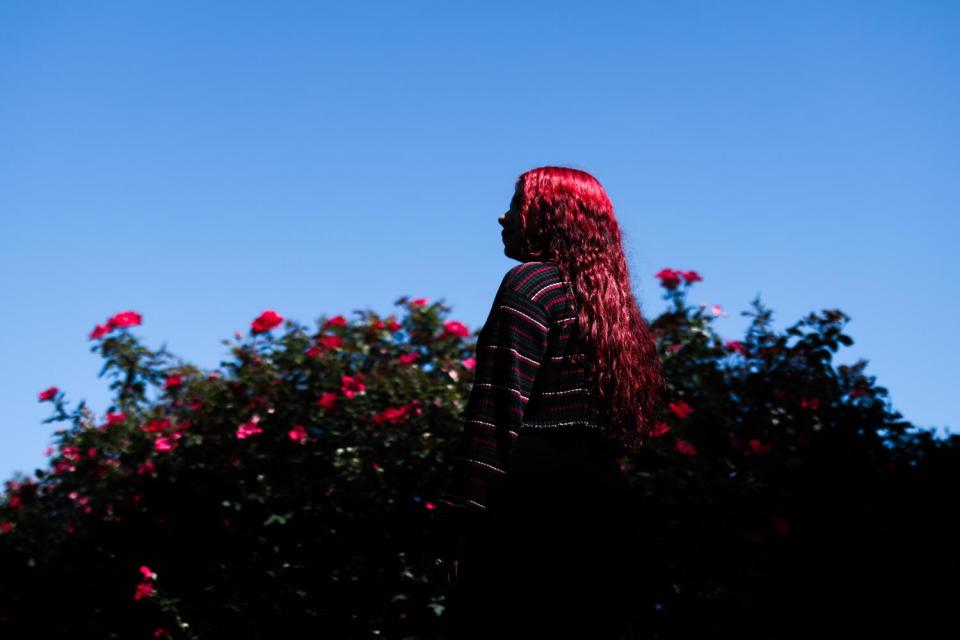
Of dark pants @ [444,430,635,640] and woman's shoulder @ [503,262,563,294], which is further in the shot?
→ woman's shoulder @ [503,262,563,294]

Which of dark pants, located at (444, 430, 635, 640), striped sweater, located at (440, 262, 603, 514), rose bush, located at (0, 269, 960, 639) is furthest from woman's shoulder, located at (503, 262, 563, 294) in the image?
rose bush, located at (0, 269, 960, 639)

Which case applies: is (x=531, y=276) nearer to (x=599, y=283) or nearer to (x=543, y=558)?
(x=599, y=283)

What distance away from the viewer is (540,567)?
86.7 inches

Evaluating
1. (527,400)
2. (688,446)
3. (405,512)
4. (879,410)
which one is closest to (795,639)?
(688,446)

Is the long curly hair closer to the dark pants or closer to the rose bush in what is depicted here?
the dark pants

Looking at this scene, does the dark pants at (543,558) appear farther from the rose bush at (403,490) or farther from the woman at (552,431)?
the rose bush at (403,490)

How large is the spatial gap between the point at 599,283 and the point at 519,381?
377 millimetres

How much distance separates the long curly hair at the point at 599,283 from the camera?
95.4 inches

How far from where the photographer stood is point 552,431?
2316 millimetres

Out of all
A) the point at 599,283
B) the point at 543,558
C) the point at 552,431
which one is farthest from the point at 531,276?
the point at 543,558

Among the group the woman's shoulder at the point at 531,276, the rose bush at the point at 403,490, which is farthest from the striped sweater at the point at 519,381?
the rose bush at the point at 403,490

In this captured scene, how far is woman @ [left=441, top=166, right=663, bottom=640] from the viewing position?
2193 millimetres

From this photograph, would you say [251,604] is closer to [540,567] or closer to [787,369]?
[787,369]

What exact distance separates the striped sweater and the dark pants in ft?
0.15
